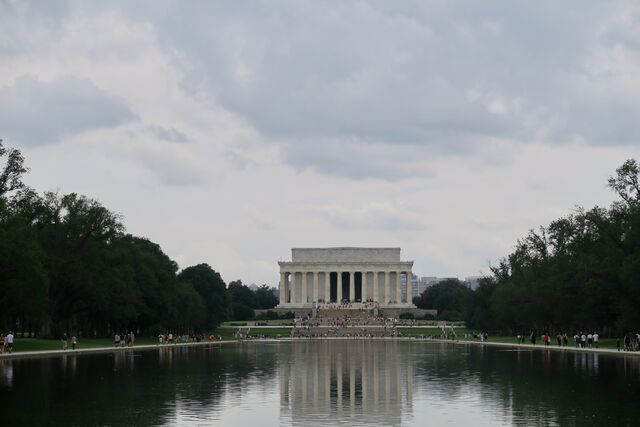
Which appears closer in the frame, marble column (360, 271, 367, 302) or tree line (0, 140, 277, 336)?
tree line (0, 140, 277, 336)

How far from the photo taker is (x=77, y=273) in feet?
238

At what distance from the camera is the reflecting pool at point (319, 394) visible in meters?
22.6

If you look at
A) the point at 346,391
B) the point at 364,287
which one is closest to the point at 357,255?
the point at 364,287

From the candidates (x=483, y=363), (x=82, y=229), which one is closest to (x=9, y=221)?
(x=82, y=229)

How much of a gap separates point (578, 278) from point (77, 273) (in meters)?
39.0

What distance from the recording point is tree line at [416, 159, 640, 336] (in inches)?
2576

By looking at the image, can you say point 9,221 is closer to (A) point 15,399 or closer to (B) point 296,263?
(A) point 15,399

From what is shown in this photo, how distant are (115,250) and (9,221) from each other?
920 inches

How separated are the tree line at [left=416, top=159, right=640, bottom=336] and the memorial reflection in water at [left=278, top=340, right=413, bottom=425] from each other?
1009 inches

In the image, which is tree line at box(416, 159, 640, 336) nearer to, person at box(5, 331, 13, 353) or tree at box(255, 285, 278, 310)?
person at box(5, 331, 13, 353)

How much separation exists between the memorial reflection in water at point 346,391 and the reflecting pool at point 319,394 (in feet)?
0.11

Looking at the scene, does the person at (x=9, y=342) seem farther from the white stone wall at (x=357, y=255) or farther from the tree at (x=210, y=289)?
the white stone wall at (x=357, y=255)

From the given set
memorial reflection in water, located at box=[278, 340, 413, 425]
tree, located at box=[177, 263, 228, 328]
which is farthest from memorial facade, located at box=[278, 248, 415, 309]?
memorial reflection in water, located at box=[278, 340, 413, 425]

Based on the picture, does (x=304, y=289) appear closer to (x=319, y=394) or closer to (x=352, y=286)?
(x=352, y=286)
